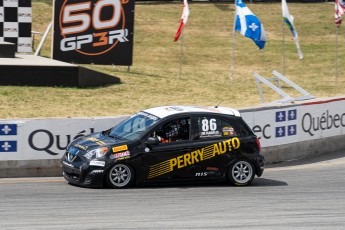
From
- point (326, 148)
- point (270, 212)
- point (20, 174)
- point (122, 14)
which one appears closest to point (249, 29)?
point (122, 14)

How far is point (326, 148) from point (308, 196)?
5.88 m

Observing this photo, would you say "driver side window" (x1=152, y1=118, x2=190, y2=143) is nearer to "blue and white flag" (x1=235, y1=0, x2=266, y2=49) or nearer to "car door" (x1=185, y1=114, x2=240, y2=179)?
Answer: "car door" (x1=185, y1=114, x2=240, y2=179)

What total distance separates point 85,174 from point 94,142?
0.71 meters

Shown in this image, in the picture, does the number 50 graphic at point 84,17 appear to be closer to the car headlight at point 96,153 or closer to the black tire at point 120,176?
the car headlight at point 96,153

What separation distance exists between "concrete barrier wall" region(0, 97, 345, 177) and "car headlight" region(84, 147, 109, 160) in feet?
4.95

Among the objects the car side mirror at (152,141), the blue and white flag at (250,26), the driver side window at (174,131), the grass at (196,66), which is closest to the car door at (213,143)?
the driver side window at (174,131)

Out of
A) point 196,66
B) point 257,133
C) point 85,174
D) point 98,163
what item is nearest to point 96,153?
point 98,163

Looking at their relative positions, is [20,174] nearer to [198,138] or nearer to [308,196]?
[198,138]

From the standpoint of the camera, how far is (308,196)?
1438 cm

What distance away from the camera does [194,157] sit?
49.2 ft

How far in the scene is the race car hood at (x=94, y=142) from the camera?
14.6 m

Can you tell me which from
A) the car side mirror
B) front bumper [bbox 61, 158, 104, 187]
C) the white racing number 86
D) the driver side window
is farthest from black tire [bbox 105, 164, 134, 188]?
the white racing number 86

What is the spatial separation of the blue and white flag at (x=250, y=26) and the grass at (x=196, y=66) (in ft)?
5.66

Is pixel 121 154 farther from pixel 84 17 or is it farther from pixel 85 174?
pixel 84 17
